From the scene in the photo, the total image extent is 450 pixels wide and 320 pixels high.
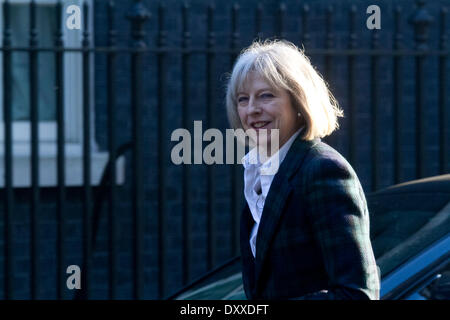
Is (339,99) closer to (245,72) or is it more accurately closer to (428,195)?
(428,195)

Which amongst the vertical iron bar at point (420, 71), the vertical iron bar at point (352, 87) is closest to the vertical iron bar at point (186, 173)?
the vertical iron bar at point (352, 87)

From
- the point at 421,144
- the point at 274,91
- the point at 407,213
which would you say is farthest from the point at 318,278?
the point at 421,144

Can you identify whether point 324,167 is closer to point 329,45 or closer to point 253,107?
point 253,107

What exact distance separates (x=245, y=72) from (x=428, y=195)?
1.01 meters

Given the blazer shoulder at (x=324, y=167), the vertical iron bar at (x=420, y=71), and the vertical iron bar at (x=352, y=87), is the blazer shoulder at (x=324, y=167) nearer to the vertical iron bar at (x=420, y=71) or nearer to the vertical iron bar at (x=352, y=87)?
the vertical iron bar at (x=352, y=87)

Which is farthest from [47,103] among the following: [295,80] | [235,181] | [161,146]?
[295,80]

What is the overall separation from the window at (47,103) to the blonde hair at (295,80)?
4.10 meters

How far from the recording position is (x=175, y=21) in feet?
22.9

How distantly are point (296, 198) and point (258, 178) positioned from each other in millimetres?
264

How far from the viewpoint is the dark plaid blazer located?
2273 millimetres

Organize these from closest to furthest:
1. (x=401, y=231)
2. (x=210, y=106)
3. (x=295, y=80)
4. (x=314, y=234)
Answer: (x=314, y=234) → (x=295, y=80) → (x=401, y=231) → (x=210, y=106)

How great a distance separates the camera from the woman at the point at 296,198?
7.50 ft

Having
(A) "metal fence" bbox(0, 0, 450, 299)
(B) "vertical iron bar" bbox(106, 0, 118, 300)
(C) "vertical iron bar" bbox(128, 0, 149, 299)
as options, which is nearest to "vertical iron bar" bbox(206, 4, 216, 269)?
(A) "metal fence" bbox(0, 0, 450, 299)

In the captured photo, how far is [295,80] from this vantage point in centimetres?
250
